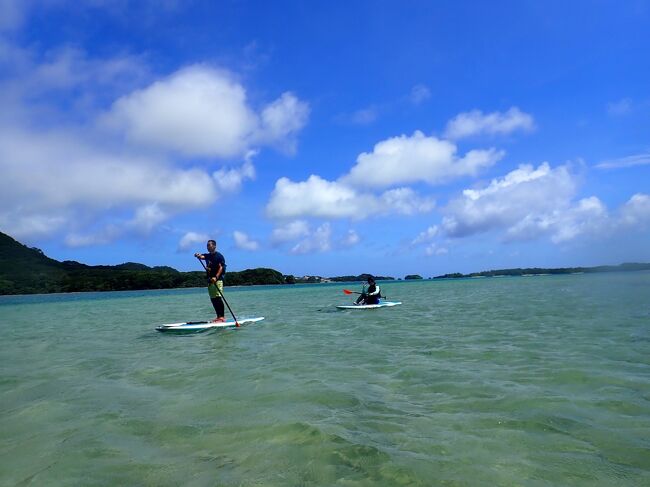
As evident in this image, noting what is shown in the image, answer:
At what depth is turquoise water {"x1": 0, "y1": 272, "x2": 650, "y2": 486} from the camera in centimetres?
443

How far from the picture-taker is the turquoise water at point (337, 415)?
4430 mm

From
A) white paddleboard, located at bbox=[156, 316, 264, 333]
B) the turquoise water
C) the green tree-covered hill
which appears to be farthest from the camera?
the green tree-covered hill

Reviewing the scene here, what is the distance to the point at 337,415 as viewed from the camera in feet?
20.5

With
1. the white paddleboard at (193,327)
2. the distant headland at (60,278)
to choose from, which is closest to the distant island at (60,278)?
the distant headland at (60,278)

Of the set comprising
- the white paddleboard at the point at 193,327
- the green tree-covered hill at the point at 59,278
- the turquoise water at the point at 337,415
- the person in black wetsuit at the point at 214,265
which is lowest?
the turquoise water at the point at 337,415

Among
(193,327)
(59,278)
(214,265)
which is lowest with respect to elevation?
(193,327)

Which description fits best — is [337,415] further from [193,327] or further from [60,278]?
[60,278]

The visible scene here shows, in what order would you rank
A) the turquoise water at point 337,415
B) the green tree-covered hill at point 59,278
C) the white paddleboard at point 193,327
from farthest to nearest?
the green tree-covered hill at point 59,278 < the white paddleboard at point 193,327 < the turquoise water at point 337,415

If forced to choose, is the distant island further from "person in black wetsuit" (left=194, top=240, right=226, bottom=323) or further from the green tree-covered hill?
"person in black wetsuit" (left=194, top=240, right=226, bottom=323)

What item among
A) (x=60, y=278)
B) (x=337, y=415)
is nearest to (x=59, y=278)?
(x=60, y=278)

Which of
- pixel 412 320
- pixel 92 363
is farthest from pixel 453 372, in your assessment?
pixel 412 320

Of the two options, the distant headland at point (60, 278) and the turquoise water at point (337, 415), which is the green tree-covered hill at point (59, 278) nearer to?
the distant headland at point (60, 278)

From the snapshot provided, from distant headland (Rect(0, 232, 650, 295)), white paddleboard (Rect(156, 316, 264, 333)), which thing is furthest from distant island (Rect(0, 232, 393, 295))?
white paddleboard (Rect(156, 316, 264, 333))

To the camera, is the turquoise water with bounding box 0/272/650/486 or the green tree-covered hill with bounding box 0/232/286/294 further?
the green tree-covered hill with bounding box 0/232/286/294
